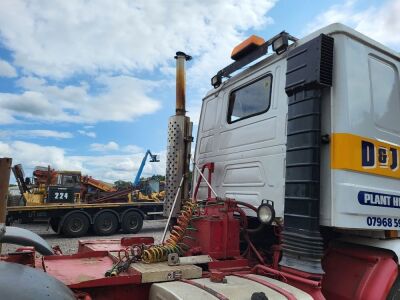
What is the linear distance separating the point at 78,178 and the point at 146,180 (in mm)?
4137

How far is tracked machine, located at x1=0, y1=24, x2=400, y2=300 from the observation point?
2.46m

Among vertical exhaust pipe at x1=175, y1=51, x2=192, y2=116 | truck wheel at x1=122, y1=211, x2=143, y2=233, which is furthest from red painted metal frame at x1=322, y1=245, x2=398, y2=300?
truck wheel at x1=122, y1=211, x2=143, y2=233

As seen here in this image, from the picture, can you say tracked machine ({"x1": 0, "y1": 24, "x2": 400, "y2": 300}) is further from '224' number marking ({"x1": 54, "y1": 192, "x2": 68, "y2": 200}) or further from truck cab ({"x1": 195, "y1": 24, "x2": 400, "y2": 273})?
'224' number marking ({"x1": 54, "y1": 192, "x2": 68, "y2": 200})

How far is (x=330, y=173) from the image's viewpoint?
2625 millimetres

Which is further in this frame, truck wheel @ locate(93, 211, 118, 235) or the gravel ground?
truck wheel @ locate(93, 211, 118, 235)

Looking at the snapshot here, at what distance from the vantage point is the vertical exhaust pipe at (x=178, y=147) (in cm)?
368

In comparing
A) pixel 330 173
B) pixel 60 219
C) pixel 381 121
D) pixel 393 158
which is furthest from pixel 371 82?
pixel 60 219

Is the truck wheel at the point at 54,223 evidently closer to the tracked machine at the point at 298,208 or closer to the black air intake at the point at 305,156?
the tracked machine at the point at 298,208

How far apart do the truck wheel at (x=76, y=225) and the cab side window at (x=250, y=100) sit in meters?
12.7

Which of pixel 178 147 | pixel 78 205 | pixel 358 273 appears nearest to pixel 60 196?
pixel 78 205

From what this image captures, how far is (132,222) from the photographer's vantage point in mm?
16422

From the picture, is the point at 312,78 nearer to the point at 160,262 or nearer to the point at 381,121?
the point at 381,121

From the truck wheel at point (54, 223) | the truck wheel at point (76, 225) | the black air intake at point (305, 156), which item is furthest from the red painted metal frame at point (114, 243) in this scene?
the truck wheel at point (54, 223)

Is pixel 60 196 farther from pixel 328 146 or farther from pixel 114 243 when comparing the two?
pixel 328 146
